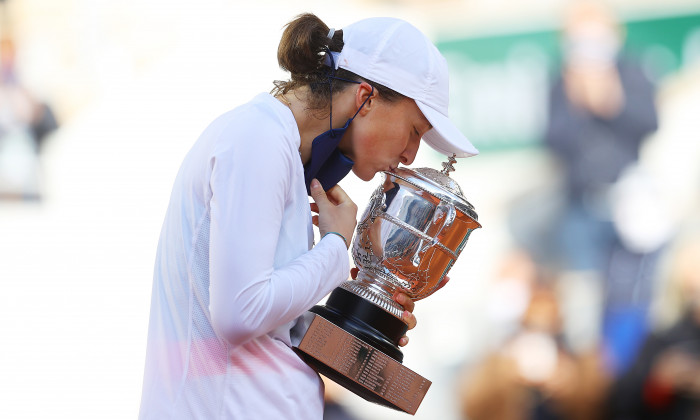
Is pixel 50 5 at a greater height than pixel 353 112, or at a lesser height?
greater

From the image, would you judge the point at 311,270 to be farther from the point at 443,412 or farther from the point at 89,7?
the point at 89,7

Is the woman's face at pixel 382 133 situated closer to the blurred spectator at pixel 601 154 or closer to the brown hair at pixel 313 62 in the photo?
the brown hair at pixel 313 62

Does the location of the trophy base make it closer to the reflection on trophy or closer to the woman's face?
the reflection on trophy

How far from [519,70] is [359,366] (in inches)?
115

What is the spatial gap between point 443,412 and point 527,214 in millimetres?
1060

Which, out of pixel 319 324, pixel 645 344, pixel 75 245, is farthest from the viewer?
pixel 75 245

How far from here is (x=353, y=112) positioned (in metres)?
1.56

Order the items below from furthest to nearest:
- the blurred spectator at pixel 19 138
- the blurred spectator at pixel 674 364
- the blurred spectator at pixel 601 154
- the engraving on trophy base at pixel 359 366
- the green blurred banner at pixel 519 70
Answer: the blurred spectator at pixel 19 138, the green blurred banner at pixel 519 70, the blurred spectator at pixel 601 154, the blurred spectator at pixel 674 364, the engraving on trophy base at pixel 359 366

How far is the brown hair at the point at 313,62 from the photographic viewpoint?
5.11 feet

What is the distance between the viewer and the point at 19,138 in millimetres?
4637

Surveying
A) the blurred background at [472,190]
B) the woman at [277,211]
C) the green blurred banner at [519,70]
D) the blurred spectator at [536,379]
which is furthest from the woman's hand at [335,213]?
the green blurred banner at [519,70]

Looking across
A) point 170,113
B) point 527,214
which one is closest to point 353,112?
point 527,214

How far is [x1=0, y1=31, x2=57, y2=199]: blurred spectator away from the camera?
4.62 m

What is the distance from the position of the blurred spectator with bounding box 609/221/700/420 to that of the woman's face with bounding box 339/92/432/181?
265 cm
